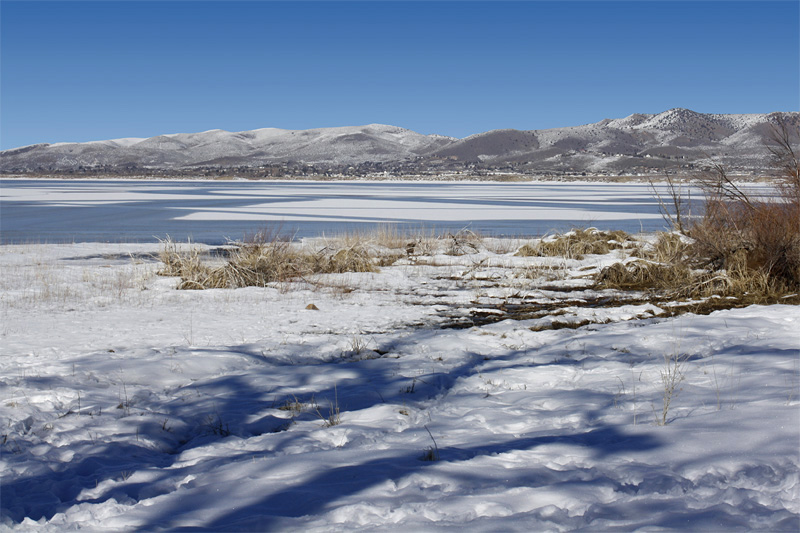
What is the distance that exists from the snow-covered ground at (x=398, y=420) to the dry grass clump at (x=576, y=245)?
17.7ft

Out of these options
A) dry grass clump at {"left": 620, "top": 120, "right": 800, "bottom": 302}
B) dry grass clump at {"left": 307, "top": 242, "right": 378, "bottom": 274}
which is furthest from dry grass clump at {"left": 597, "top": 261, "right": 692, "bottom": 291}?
dry grass clump at {"left": 307, "top": 242, "right": 378, "bottom": 274}

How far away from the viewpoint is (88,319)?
7.69m

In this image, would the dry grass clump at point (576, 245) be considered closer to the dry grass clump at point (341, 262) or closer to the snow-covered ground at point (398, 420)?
the dry grass clump at point (341, 262)

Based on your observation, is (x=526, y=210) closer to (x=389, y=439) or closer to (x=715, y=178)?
(x=715, y=178)

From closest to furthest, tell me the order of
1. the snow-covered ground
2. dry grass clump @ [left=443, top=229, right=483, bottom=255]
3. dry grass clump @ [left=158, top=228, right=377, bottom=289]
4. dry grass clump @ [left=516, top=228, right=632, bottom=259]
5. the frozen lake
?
the snow-covered ground
dry grass clump @ [left=158, top=228, right=377, bottom=289]
dry grass clump @ [left=516, top=228, right=632, bottom=259]
dry grass clump @ [left=443, top=229, right=483, bottom=255]
the frozen lake

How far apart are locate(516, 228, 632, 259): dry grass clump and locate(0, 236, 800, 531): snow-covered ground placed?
5383 millimetres

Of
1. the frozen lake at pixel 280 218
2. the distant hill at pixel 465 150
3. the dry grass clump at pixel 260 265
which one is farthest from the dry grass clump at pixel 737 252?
the distant hill at pixel 465 150

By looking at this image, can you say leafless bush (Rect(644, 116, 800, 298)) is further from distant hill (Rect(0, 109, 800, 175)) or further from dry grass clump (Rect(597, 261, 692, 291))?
distant hill (Rect(0, 109, 800, 175))

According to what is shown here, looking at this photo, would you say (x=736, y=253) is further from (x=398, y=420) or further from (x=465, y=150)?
(x=465, y=150)

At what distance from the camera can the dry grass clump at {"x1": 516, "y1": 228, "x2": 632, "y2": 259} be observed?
532 inches

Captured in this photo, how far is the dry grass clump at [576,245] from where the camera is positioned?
1352 cm

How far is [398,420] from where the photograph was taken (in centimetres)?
417

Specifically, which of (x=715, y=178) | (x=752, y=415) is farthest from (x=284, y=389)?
(x=715, y=178)

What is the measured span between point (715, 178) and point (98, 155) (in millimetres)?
198605
